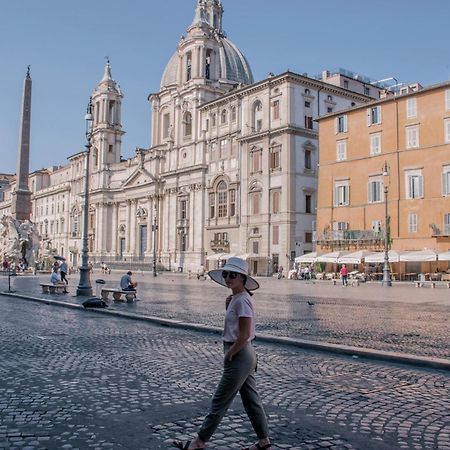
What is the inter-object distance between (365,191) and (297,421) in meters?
40.4

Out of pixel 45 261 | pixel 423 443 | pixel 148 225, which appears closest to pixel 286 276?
pixel 45 261

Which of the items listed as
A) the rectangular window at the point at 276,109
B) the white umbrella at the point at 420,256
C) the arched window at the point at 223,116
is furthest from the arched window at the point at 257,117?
the white umbrella at the point at 420,256

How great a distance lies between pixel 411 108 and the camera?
137 ft

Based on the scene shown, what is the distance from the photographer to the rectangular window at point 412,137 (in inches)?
1624

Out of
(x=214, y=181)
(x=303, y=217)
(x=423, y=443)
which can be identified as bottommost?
(x=423, y=443)

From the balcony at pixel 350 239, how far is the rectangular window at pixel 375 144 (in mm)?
6263

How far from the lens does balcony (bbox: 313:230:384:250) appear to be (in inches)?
1693

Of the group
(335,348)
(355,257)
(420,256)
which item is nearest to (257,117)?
(355,257)

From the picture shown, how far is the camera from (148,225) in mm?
71750

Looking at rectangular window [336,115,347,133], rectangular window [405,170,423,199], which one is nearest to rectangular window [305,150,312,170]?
rectangular window [336,115,347,133]

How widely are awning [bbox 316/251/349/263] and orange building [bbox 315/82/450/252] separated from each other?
2272mm

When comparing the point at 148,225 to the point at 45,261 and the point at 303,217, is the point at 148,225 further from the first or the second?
the point at 303,217

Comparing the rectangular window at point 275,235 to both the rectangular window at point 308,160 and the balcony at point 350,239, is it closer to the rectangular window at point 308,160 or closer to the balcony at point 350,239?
the balcony at point 350,239

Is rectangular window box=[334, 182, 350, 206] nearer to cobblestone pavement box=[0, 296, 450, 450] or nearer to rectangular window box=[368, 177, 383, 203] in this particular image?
rectangular window box=[368, 177, 383, 203]
